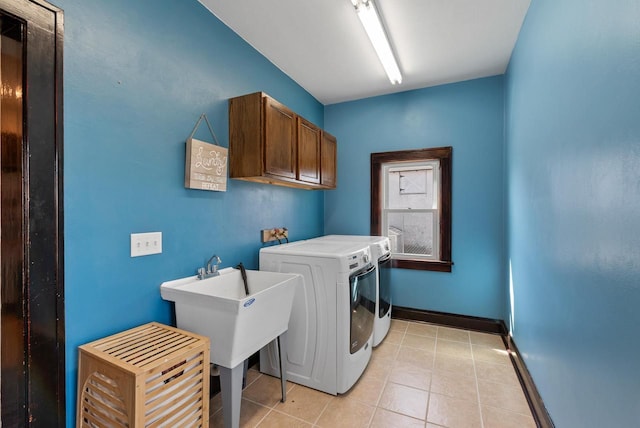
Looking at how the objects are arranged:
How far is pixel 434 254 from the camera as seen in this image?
3.20 meters

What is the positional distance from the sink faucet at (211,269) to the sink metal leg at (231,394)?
0.60m

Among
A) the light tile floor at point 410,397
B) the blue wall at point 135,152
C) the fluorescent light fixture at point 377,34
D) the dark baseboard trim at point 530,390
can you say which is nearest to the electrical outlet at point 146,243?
the blue wall at point 135,152

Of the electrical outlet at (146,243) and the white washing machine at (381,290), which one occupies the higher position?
the electrical outlet at (146,243)

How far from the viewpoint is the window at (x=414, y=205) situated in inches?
122

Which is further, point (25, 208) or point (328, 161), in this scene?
point (328, 161)

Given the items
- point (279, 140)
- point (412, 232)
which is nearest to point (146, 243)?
point (279, 140)

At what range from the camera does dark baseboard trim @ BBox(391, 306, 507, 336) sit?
292cm

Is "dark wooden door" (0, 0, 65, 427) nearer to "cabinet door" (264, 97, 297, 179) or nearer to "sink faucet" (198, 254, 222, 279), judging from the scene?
Result: "sink faucet" (198, 254, 222, 279)

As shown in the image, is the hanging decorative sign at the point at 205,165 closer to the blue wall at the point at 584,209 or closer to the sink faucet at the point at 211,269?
the sink faucet at the point at 211,269

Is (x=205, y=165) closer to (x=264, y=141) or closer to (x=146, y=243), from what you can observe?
(x=264, y=141)

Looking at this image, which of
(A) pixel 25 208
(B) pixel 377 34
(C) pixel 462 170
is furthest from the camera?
(C) pixel 462 170

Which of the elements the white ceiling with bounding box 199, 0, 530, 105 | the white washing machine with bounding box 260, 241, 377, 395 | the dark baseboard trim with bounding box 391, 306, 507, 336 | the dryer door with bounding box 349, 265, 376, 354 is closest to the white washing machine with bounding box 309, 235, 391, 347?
the dryer door with bounding box 349, 265, 376, 354

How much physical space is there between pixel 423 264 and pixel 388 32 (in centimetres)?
235

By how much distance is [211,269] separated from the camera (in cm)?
194
